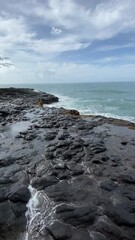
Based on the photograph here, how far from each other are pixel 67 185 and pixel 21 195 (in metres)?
1.83

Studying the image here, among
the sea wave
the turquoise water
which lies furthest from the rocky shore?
Result: the turquoise water

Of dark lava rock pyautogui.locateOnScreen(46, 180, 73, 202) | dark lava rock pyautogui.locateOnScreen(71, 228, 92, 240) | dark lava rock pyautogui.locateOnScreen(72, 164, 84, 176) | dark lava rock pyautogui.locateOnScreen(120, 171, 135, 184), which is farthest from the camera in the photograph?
dark lava rock pyautogui.locateOnScreen(72, 164, 84, 176)

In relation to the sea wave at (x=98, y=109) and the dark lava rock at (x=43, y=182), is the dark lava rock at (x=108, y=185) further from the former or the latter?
the sea wave at (x=98, y=109)

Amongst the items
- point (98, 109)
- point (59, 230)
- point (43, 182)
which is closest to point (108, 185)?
point (43, 182)

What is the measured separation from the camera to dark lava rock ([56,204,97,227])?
20.1ft

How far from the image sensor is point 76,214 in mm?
6395

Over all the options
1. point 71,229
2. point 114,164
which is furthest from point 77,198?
point 114,164

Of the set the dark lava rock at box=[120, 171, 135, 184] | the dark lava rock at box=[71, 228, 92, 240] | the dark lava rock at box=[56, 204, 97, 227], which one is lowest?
the dark lava rock at box=[71, 228, 92, 240]

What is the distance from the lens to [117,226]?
5.96 meters

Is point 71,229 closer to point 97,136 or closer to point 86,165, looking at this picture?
point 86,165

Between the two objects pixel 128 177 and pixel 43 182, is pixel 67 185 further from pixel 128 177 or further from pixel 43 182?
pixel 128 177

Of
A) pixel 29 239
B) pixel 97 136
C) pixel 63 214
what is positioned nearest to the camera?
pixel 29 239

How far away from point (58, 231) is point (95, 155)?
5.41 metres

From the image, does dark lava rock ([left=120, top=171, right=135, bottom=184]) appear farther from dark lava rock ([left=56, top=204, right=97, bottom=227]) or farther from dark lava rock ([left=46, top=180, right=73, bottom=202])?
dark lava rock ([left=46, top=180, right=73, bottom=202])
